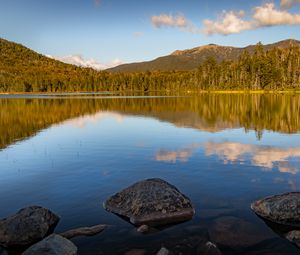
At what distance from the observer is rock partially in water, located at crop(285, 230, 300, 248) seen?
573 inches

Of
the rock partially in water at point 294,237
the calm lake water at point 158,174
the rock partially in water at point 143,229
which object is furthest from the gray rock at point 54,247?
the rock partially in water at point 294,237

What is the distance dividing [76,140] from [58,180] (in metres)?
18.5

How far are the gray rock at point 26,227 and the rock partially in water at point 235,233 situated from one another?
762 cm

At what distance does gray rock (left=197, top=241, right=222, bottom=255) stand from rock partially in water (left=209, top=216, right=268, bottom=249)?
89 cm

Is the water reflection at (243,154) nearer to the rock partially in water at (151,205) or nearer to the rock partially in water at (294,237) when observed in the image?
the rock partially in water at (151,205)

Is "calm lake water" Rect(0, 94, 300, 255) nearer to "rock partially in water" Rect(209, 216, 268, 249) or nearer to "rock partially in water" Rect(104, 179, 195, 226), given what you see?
"rock partially in water" Rect(209, 216, 268, 249)

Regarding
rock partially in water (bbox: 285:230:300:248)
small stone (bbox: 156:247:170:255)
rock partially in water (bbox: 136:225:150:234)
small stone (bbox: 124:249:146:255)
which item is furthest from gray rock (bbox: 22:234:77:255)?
rock partially in water (bbox: 285:230:300:248)

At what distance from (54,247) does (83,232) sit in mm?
2265

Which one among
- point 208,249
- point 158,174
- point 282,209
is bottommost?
point 158,174

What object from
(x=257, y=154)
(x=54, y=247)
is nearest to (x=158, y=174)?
(x=257, y=154)

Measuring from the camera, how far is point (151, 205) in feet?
58.1

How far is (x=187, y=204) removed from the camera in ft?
59.7

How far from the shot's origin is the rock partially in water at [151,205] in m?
17.2

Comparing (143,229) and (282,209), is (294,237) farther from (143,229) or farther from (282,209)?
(143,229)
